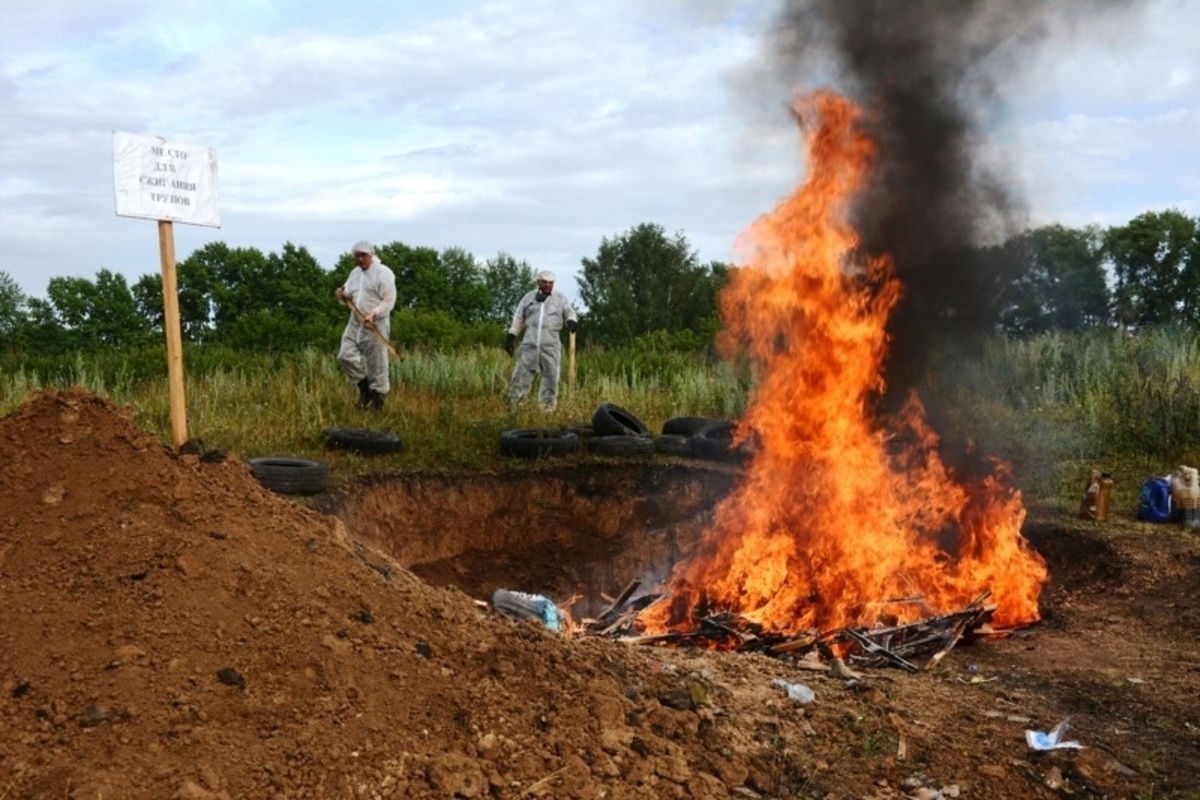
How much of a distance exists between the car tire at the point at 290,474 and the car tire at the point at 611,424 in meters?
3.73

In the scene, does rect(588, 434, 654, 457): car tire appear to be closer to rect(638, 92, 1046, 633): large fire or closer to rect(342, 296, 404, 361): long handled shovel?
rect(638, 92, 1046, 633): large fire

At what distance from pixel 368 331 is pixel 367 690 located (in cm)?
950

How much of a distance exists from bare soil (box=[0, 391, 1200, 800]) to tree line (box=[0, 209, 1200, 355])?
908 inches

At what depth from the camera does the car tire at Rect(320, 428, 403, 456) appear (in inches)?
444

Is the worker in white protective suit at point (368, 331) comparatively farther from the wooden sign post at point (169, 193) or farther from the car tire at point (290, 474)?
the wooden sign post at point (169, 193)

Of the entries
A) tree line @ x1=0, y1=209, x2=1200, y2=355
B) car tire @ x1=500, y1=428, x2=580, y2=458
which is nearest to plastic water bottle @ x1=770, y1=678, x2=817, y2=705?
car tire @ x1=500, y1=428, x2=580, y2=458

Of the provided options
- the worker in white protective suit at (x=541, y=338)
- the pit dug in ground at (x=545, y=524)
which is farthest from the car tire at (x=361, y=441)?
the worker in white protective suit at (x=541, y=338)

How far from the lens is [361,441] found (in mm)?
11289

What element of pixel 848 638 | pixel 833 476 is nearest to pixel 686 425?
pixel 833 476

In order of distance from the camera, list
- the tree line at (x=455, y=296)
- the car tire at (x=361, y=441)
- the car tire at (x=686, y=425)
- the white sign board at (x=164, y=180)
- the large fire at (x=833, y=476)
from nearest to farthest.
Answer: the white sign board at (x=164, y=180)
the large fire at (x=833, y=476)
the car tire at (x=361, y=441)
the car tire at (x=686, y=425)
the tree line at (x=455, y=296)

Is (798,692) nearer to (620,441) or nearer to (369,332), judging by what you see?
(620,441)

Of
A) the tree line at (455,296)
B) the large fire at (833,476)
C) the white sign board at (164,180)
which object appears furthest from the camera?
the tree line at (455,296)

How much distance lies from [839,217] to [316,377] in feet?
30.6

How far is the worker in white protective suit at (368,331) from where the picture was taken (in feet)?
43.9
